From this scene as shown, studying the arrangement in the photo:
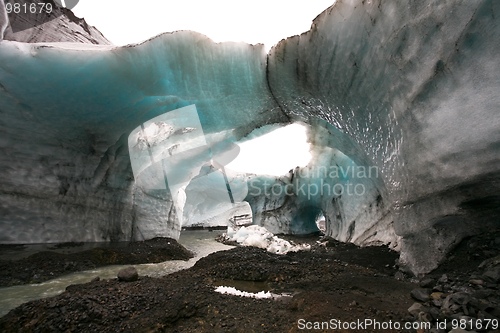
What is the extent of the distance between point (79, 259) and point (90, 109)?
3392 millimetres

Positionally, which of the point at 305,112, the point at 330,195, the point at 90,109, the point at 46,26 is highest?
the point at 46,26

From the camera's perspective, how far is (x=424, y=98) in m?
3.31

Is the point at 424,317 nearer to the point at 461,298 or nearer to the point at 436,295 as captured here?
the point at 461,298

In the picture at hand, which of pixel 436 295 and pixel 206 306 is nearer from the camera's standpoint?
pixel 436 295

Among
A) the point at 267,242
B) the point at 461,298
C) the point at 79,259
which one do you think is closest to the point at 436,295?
the point at 461,298

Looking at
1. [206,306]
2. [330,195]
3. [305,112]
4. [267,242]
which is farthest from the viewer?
[330,195]

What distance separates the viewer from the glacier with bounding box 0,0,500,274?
2.88 m

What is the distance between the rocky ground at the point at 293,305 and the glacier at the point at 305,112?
68 centimetres

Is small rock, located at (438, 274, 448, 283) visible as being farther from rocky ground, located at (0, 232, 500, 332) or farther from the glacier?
the glacier

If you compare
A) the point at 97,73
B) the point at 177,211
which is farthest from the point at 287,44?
the point at 177,211

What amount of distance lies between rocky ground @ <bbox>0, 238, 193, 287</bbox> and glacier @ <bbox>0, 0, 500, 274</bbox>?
0.72m

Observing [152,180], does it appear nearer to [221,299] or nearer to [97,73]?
[97,73]

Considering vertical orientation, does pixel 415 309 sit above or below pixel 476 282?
below

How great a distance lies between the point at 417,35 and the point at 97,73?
18.6ft
